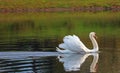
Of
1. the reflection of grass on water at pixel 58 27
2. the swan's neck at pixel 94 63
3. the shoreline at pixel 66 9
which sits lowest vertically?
the swan's neck at pixel 94 63

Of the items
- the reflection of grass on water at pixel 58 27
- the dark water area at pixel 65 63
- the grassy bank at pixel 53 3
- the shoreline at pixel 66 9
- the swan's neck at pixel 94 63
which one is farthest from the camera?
A: the grassy bank at pixel 53 3

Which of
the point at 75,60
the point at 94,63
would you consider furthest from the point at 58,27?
the point at 94,63

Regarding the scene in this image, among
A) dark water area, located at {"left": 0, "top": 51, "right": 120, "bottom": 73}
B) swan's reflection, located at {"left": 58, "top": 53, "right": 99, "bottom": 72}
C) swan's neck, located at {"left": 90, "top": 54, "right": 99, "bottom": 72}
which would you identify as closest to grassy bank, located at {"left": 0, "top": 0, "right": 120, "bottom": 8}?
swan's reflection, located at {"left": 58, "top": 53, "right": 99, "bottom": 72}

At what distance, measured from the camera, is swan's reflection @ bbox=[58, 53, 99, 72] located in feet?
87.4

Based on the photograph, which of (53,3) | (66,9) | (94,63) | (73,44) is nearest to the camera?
(94,63)

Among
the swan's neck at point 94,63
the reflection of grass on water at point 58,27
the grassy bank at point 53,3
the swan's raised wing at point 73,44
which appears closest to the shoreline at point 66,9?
the grassy bank at point 53,3

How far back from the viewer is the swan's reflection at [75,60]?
2664 centimetres

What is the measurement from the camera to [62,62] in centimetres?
2881

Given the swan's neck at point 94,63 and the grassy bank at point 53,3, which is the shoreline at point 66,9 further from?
the swan's neck at point 94,63

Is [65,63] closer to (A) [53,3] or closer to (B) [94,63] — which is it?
(B) [94,63]

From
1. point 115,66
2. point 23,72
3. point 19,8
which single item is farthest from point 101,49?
point 19,8

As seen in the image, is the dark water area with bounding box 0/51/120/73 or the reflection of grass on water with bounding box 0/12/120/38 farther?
the reflection of grass on water with bounding box 0/12/120/38

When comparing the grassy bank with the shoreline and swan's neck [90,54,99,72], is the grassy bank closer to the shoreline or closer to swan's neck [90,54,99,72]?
the shoreline

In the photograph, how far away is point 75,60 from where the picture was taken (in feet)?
97.2
